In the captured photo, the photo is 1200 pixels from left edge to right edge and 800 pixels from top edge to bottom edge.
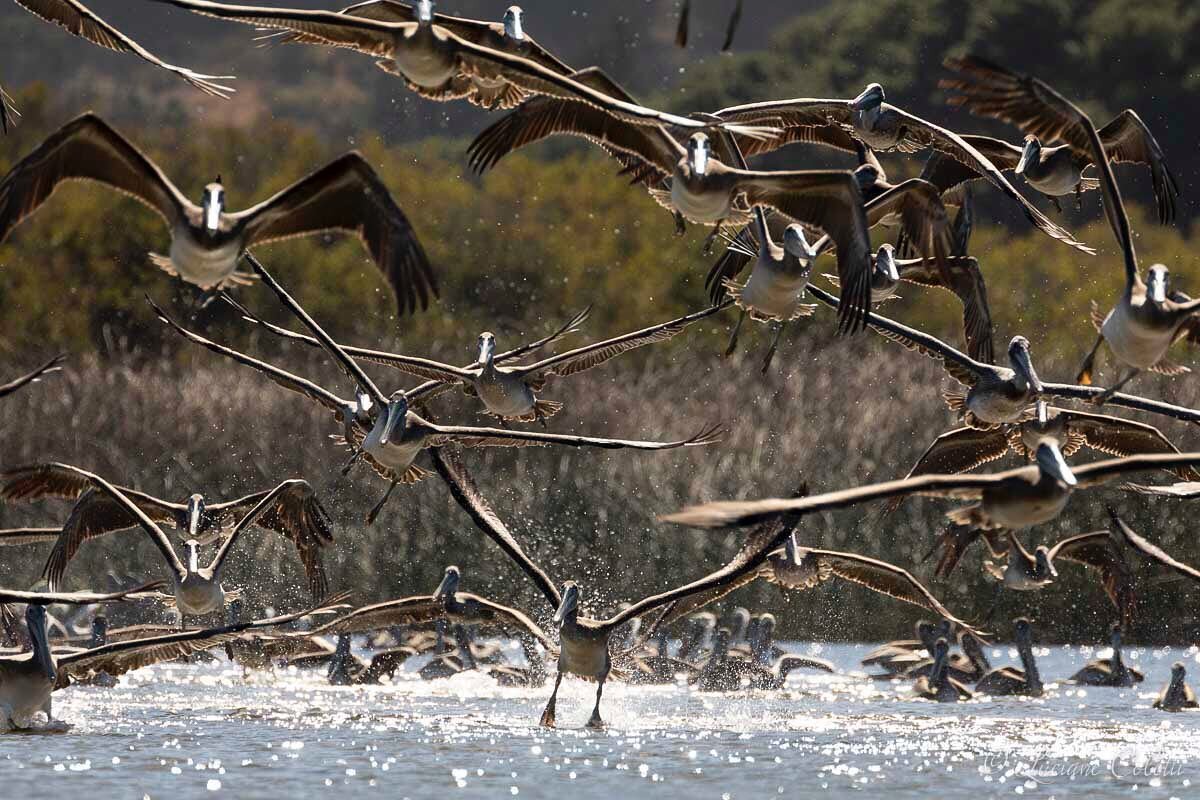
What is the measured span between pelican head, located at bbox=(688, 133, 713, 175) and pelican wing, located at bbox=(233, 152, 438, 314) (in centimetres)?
190

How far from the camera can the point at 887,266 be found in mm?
16375

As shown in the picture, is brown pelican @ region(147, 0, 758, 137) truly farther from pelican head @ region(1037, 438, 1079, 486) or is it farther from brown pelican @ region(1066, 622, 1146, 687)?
brown pelican @ region(1066, 622, 1146, 687)

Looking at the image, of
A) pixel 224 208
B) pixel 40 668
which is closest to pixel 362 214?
pixel 224 208

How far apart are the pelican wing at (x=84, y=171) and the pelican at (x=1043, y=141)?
5.44 metres

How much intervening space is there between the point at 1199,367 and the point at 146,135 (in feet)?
122

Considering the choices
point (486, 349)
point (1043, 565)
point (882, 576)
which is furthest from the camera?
point (1043, 565)

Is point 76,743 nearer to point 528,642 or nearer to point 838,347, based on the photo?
point 528,642

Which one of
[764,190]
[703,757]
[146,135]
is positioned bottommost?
[703,757]

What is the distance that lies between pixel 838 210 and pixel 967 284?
2.70 m

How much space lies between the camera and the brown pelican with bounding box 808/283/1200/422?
50.1 ft

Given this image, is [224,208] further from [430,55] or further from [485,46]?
[485,46]

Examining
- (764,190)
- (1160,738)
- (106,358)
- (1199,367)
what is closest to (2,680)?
(764,190)

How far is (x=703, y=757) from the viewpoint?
1805 cm

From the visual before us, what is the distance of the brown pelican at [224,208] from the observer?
1370 centimetres
